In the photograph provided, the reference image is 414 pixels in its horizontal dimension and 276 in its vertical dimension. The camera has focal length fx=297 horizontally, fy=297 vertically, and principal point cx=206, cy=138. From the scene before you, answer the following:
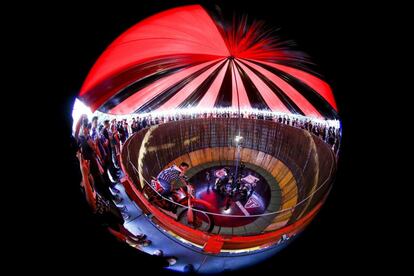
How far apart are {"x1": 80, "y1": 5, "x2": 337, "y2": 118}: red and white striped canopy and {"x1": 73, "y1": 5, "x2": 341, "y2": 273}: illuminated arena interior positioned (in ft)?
0.06

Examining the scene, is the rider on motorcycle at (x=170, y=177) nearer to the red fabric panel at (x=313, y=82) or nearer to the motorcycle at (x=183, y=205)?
the motorcycle at (x=183, y=205)

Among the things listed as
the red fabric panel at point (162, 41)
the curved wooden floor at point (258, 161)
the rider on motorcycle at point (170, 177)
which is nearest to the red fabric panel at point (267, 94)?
the curved wooden floor at point (258, 161)

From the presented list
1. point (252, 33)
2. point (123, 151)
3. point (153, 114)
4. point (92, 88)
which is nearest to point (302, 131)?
point (252, 33)

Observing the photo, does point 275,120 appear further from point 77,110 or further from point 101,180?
point 77,110

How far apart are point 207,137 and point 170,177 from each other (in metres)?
1.19

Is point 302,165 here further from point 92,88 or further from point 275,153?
point 92,88

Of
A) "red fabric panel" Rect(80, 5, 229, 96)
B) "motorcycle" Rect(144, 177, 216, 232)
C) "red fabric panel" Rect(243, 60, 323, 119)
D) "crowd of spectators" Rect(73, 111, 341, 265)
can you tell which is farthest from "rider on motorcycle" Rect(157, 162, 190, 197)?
"red fabric panel" Rect(243, 60, 323, 119)

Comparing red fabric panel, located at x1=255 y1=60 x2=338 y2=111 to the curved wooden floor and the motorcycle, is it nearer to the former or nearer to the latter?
the curved wooden floor

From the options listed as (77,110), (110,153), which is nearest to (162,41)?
(77,110)

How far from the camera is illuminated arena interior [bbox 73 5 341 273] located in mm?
3373

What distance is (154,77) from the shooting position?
482 cm

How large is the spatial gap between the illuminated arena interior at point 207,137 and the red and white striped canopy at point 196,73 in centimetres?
2

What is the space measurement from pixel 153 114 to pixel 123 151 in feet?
3.08

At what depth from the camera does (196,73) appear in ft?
17.7
